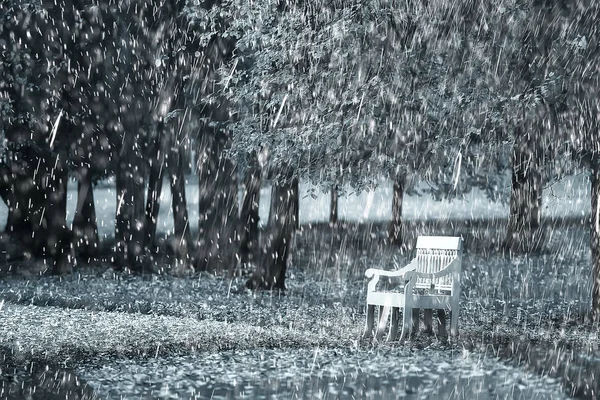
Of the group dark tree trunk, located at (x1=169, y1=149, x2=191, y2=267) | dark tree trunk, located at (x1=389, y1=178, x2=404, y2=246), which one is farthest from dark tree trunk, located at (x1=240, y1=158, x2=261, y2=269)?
dark tree trunk, located at (x1=389, y1=178, x2=404, y2=246)

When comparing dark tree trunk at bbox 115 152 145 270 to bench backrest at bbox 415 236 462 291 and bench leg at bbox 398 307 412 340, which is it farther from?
bench leg at bbox 398 307 412 340

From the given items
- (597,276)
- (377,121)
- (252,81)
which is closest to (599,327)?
(597,276)

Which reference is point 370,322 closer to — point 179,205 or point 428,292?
point 428,292

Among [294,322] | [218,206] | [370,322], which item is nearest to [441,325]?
[370,322]

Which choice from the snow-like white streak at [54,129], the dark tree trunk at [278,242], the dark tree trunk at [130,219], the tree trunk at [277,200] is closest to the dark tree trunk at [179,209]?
the dark tree trunk at [130,219]

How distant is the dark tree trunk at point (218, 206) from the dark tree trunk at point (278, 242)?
3.36 meters

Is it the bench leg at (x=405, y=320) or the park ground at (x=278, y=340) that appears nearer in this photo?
the park ground at (x=278, y=340)

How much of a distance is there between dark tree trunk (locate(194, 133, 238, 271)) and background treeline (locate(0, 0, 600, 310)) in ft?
0.15

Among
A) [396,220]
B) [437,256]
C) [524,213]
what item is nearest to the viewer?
[437,256]

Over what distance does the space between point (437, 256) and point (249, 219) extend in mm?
9680

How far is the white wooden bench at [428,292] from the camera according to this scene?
1053 cm

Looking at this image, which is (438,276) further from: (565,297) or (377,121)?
(565,297)

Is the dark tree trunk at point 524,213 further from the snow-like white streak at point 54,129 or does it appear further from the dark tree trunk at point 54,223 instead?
the dark tree trunk at point 54,223

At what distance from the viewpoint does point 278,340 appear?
11117 mm
